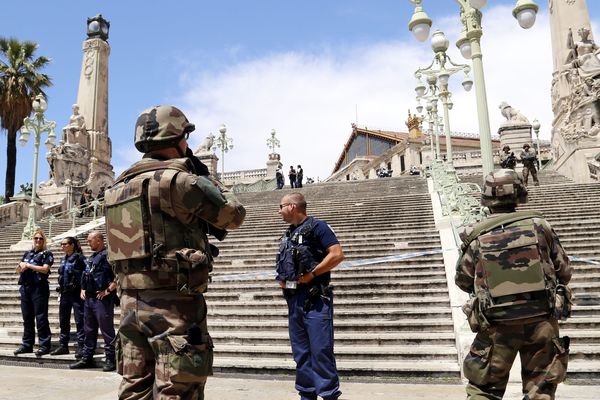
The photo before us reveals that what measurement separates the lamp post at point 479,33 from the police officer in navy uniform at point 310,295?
14.5 feet

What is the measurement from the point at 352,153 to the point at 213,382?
251ft

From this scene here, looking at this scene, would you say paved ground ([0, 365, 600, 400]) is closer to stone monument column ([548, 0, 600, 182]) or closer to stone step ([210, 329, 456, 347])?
stone step ([210, 329, 456, 347])

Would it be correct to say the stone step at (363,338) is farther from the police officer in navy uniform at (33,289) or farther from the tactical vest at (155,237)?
the tactical vest at (155,237)

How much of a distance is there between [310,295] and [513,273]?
5.52 ft

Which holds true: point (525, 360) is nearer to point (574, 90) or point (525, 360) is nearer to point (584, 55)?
point (574, 90)

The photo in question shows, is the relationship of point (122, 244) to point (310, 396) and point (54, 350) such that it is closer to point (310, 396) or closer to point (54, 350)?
point (310, 396)

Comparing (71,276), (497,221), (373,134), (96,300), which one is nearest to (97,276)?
(96,300)

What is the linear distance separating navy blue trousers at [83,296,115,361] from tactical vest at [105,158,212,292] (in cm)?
424

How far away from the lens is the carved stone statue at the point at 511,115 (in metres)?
36.2

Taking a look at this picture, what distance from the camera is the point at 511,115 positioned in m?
37.2

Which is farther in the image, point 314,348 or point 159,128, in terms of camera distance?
point 314,348

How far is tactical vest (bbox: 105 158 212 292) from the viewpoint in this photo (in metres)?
2.65

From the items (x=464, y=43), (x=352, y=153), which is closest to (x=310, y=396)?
(x=464, y=43)

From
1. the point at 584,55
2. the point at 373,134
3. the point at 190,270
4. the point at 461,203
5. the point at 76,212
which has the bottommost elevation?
the point at 190,270
